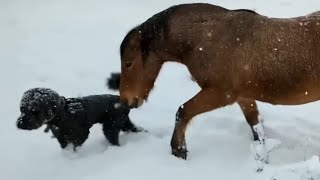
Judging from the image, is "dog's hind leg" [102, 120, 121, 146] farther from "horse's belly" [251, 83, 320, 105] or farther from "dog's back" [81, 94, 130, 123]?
"horse's belly" [251, 83, 320, 105]

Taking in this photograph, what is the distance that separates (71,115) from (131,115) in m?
1.17

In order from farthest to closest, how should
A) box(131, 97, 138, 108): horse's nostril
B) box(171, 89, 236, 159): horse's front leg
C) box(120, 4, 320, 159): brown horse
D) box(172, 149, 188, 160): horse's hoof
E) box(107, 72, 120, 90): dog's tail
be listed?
box(107, 72, 120, 90): dog's tail, box(131, 97, 138, 108): horse's nostril, box(172, 149, 188, 160): horse's hoof, box(171, 89, 236, 159): horse's front leg, box(120, 4, 320, 159): brown horse

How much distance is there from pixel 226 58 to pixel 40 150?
2048 mm

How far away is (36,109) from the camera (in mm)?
5039

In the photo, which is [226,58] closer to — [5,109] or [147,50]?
[147,50]

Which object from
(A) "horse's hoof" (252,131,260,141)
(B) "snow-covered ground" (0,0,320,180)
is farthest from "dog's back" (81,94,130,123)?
(A) "horse's hoof" (252,131,260,141)

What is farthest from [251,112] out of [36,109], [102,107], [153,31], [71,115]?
[36,109]

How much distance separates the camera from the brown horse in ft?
17.1

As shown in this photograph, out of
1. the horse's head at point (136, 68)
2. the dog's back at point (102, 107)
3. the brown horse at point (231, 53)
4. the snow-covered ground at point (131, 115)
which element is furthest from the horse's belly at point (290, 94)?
the dog's back at point (102, 107)

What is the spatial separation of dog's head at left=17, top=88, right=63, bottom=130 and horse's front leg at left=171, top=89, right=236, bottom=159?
1161mm

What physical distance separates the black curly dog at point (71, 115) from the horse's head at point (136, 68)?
16 centimetres

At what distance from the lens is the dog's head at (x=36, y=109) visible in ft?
16.5

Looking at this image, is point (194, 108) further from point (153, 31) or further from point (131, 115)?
point (131, 115)

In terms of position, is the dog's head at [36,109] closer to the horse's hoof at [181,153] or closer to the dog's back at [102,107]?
the dog's back at [102,107]
